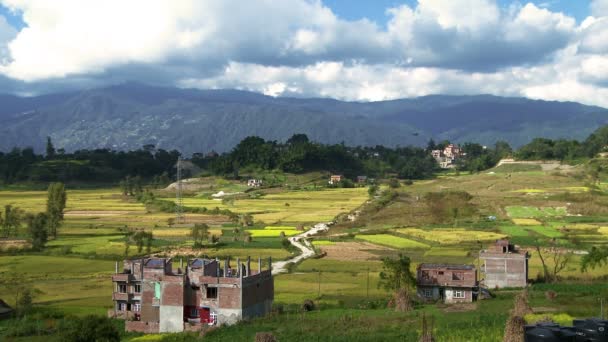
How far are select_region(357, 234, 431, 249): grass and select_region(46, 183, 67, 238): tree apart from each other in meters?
29.7

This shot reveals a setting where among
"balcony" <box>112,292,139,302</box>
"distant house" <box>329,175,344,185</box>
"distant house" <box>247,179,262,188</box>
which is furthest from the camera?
"distant house" <box>329,175,344,185</box>

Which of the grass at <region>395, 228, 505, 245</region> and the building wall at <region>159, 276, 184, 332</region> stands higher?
the grass at <region>395, 228, 505, 245</region>

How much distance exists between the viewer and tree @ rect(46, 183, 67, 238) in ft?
232

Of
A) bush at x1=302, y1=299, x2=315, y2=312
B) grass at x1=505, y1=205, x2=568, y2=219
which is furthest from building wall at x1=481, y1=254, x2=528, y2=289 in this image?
grass at x1=505, y1=205, x2=568, y2=219

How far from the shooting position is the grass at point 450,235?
212 feet

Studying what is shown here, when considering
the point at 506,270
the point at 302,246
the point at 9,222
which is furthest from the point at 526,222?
the point at 9,222

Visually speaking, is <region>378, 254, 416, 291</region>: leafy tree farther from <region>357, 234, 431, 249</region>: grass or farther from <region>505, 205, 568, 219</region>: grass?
<region>505, 205, 568, 219</region>: grass

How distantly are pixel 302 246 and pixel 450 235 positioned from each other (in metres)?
14.2

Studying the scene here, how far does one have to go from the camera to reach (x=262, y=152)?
14788cm

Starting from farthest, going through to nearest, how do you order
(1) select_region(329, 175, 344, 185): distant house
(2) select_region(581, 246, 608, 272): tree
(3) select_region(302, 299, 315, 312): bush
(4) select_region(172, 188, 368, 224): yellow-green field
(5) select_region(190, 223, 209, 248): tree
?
(1) select_region(329, 175, 344, 185): distant house → (4) select_region(172, 188, 368, 224): yellow-green field → (5) select_region(190, 223, 209, 248): tree → (2) select_region(581, 246, 608, 272): tree → (3) select_region(302, 299, 315, 312): bush

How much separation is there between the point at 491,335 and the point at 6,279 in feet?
107

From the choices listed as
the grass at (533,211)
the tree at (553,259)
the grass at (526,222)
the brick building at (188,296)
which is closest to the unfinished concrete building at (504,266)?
the tree at (553,259)

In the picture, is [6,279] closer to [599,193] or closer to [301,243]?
[301,243]

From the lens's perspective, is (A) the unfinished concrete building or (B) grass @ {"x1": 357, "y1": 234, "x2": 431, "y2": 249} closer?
(A) the unfinished concrete building
